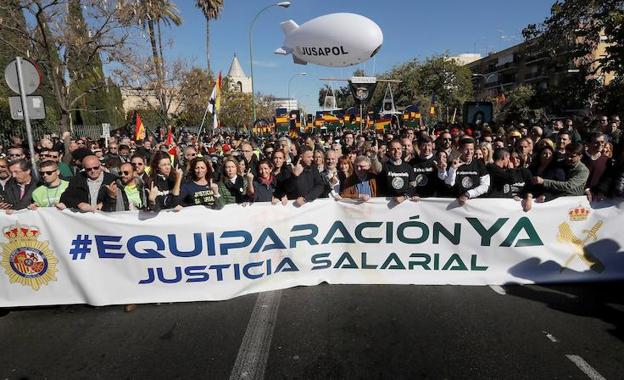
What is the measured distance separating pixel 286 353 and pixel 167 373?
2.98ft

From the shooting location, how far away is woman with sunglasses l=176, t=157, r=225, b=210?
4.35 m

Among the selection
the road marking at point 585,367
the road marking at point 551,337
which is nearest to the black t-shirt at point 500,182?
the road marking at point 551,337

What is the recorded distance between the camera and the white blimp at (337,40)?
9.66 m

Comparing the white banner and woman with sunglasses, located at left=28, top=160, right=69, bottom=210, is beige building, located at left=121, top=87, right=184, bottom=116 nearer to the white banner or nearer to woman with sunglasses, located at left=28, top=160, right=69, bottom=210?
woman with sunglasses, located at left=28, top=160, right=69, bottom=210

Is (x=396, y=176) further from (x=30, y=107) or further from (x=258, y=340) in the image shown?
(x=30, y=107)

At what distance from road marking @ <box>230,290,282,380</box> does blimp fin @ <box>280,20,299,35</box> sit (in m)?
8.98

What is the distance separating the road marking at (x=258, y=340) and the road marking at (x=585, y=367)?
7.68ft

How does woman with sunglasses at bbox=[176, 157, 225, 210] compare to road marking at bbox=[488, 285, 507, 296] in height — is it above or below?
above

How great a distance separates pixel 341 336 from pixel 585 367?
1829mm

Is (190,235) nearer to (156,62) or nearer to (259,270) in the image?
(259,270)

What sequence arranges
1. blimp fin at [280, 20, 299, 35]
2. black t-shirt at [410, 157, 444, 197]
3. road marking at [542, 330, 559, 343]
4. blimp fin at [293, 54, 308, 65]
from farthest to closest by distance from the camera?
blimp fin at [280, 20, 299, 35] < blimp fin at [293, 54, 308, 65] < black t-shirt at [410, 157, 444, 197] < road marking at [542, 330, 559, 343]

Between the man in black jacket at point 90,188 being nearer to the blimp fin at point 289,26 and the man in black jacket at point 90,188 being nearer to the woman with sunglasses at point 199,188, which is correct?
the woman with sunglasses at point 199,188

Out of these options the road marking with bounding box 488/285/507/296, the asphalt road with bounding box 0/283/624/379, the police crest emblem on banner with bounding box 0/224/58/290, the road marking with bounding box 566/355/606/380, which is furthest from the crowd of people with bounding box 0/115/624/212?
the road marking with bounding box 566/355/606/380

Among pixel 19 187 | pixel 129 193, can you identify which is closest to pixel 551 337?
pixel 129 193
